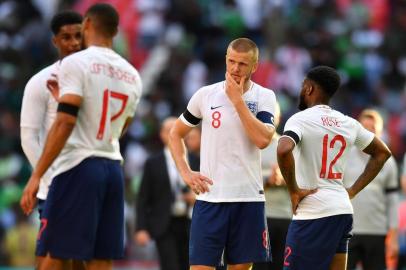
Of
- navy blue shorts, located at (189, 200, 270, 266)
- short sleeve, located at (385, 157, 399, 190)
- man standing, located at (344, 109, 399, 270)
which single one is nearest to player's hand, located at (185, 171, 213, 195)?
navy blue shorts, located at (189, 200, 270, 266)

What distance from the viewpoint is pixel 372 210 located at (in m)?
12.2

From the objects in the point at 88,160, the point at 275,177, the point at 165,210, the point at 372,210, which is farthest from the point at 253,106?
the point at 165,210

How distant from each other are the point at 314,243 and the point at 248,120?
3.74 feet

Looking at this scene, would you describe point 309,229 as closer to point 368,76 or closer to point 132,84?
point 132,84

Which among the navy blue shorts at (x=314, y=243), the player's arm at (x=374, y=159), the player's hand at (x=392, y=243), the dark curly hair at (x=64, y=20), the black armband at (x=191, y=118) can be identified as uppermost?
the dark curly hair at (x=64, y=20)

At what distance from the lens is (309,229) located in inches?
357

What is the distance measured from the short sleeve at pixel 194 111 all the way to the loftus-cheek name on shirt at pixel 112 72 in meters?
0.52

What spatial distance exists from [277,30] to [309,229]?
14.1 metres

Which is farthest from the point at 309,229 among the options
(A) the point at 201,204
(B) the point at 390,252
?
(B) the point at 390,252

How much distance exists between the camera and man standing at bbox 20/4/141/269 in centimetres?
857

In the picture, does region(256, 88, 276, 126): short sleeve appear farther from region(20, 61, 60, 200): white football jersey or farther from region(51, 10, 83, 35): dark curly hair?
region(51, 10, 83, 35): dark curly hair

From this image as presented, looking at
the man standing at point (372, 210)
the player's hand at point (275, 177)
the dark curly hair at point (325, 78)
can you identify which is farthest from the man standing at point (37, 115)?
the man standing at point (372, 210)

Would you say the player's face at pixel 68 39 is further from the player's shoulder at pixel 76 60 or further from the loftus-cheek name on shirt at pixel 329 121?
the loftus-cheek name on shirt at pixel 329 121

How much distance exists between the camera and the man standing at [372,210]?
1211cm
